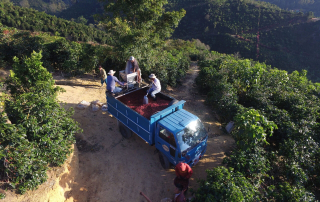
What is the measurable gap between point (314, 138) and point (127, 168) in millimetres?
7191

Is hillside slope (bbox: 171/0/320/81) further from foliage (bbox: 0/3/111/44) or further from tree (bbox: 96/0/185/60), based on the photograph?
tree (bbox: 96/0/185/60)

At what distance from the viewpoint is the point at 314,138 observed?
23.9 ft

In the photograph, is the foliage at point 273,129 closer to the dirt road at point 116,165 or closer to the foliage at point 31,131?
the dirt road at point 116,165

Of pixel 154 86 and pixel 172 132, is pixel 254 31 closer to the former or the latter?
pixel 154 86

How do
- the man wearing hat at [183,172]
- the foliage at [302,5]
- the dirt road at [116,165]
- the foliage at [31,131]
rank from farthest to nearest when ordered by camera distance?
the foliage at [302,5], the dirt road at [116,165], the man wearing hat at [183,172], the foliage at [31,131]

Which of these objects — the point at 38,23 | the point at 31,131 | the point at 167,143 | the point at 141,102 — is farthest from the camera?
the point at 38,23

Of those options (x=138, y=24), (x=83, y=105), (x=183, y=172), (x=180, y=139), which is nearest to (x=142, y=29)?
(x=138, y=24)

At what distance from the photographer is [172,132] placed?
6199 millimetres

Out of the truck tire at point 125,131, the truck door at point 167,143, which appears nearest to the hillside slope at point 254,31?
the truck tire at point 125,131

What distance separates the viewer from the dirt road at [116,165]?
20.8ft

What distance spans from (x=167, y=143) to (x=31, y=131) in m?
3.99

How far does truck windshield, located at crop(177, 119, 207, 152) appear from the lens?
6.23m

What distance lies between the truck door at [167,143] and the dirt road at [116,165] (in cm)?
98

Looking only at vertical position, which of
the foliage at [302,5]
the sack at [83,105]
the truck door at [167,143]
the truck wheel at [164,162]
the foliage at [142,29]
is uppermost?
the foliage at [302,5]
